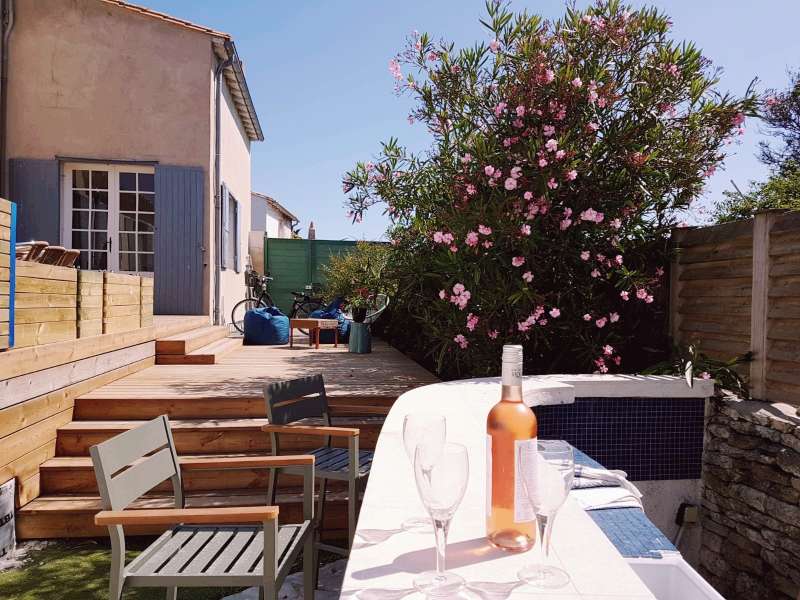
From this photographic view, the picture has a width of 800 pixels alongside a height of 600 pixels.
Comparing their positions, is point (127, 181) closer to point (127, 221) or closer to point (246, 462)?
point (127, 221)

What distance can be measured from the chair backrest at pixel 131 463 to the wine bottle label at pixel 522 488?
4.03 ft

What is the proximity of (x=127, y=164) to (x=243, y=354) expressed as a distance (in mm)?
2964

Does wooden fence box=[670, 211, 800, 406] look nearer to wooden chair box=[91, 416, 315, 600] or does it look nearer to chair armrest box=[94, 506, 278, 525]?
wooden chair box=[91, 416, 315, 600]

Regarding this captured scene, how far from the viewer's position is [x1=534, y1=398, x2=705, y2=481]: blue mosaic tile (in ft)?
9.03

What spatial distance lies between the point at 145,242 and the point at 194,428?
15.1 ft

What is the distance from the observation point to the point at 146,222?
749 centimetres

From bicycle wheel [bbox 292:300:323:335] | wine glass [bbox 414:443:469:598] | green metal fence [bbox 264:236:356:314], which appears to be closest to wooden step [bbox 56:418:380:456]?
wine glass [bbox 414:443:469:598]

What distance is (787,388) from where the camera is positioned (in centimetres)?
317

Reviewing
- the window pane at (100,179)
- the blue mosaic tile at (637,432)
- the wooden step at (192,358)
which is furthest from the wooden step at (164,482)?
the window pane at (100,179)

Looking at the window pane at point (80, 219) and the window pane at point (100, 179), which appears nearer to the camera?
the window pane at point (80, 219)

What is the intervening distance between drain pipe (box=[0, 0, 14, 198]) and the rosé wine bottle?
26.8 feet

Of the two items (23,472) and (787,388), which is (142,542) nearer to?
(23,472)

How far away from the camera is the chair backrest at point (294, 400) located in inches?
103

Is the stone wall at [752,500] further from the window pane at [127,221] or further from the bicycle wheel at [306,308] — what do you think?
the bicycle wheel at [306,308]
